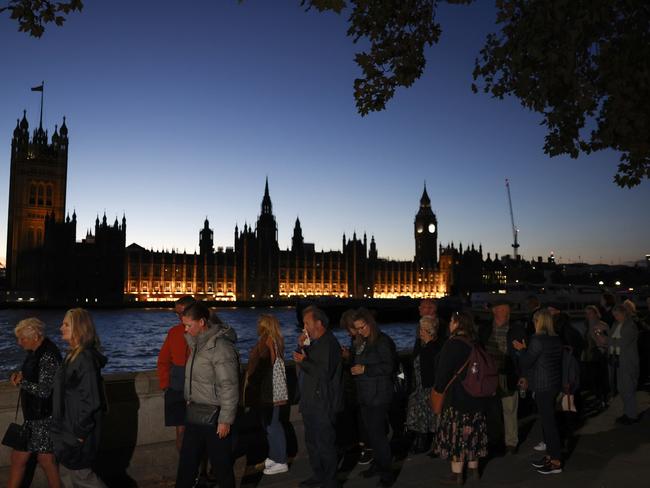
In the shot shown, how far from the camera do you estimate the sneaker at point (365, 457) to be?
18.5ft

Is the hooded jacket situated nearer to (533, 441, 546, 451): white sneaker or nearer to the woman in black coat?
the woman in black coat

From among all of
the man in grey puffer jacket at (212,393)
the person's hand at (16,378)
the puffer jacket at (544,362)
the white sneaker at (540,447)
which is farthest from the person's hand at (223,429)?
the white sneaker at (540,447)

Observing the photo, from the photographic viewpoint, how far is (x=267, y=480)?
5.08m

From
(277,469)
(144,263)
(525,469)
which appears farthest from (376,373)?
(144,263)

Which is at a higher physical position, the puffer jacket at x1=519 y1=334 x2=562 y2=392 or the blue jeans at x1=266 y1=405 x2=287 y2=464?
the puffer jacket at x1=519 y1=334 x2=562 y2=392

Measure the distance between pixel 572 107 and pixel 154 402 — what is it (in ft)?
15.3

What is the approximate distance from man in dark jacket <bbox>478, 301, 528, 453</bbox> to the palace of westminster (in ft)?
275

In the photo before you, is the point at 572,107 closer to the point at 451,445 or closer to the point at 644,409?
the point at 451,445

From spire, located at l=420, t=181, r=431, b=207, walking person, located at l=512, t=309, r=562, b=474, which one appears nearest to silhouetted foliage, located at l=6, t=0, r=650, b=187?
walking person, located at l=512, t=309, r=562, b=474

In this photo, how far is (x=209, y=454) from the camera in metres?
4.20

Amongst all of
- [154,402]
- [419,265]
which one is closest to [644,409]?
[154,402]

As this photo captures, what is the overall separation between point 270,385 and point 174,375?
0.85 metres

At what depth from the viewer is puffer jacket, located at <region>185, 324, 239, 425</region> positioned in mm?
4078

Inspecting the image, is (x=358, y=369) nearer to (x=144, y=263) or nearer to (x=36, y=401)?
(x=36, y=401)
